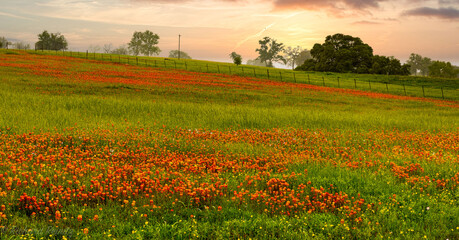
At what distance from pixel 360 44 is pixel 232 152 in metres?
91.3

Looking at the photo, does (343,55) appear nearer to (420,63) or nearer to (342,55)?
(342,55)

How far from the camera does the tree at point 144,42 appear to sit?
180875 mm

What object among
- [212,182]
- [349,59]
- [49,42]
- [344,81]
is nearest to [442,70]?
[349,59]

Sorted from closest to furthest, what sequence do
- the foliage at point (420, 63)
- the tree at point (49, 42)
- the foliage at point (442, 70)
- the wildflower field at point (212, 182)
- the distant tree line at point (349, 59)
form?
the wildflower field at point (212, 182), the distant tree line at point (349, 59), the foliage at point (442, 70), the tree at point (49, 42), the foliage at point (420, 63)

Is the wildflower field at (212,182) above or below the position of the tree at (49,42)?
below

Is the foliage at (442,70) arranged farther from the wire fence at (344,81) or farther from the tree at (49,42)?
the tree at (49,42)

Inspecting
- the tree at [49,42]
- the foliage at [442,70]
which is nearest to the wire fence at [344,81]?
the foliage at [442,70]

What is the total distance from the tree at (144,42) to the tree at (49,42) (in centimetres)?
3913

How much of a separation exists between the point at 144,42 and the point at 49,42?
4885cm

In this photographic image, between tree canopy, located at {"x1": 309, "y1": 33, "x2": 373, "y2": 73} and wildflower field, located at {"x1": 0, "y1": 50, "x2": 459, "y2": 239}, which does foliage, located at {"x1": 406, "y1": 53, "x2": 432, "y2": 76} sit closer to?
tree canopy, located at {"x1": 309, "y1": 33, "x2": 373, "y2": 73}

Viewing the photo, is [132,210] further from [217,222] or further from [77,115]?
[77,115]

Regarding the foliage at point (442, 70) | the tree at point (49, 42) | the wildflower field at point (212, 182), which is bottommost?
the wildflower field at point (212, 182)

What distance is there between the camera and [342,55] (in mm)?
87188

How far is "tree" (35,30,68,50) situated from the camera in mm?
146375
